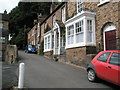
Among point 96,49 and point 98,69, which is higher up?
point 96,49

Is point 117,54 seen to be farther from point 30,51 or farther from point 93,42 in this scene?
point 30,51

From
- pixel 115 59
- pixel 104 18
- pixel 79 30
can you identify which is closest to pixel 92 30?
pixel 79 30

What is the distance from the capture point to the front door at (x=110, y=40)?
11705 mm

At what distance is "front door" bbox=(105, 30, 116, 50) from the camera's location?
11.7 meters

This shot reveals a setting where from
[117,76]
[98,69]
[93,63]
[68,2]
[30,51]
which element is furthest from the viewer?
[30,51]

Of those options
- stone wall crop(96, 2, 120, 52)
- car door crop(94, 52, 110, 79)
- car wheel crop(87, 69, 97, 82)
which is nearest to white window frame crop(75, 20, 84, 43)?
stone wall crop(96, 2, 120, 52)

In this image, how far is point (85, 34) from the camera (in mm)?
13031

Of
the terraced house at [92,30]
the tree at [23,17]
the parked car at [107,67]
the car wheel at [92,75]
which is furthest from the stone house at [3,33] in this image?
the parked car at [107,67]

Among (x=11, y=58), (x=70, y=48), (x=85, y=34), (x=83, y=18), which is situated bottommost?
(x=11, y=58)

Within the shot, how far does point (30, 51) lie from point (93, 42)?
68.9 ft

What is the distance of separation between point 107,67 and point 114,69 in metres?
0.46

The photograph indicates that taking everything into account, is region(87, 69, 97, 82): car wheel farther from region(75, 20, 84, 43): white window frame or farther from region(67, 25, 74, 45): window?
region(67, 25, 74, 45): window

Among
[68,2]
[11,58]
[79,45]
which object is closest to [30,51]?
[11,58]

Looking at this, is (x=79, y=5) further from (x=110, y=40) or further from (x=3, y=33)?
(x=3, y=33)
